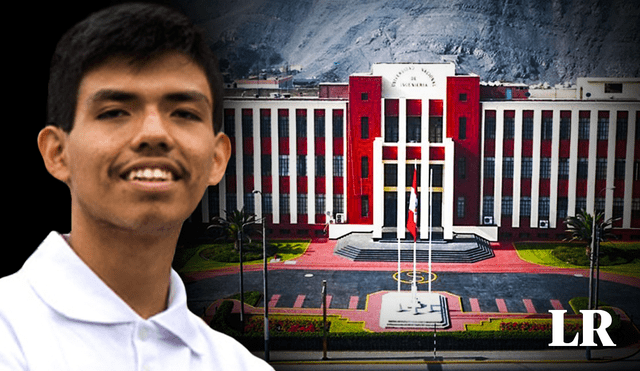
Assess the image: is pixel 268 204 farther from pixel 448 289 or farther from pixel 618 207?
pixel 618 207

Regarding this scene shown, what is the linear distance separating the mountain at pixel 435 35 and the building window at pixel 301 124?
898 millimetres

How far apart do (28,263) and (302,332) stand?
10274mm

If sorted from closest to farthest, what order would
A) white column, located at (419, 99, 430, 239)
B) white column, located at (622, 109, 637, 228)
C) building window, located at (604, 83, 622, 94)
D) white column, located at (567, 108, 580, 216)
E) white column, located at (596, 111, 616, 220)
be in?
building window, located at (604, 83, 622, 94) → white column, located at (622, 109, 637, 228) → white column, located at (596, 111, 616, 220) → white column, located at (567, 108, 580, 216) → white column, located at (419, 99, 430, 239)

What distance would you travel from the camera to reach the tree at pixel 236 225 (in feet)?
39.0

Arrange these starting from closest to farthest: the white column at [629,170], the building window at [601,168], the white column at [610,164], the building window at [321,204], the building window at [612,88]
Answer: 1. the building window at [612,88]
2. the white column at [629,170]
3. the white column at [610,164]
4. the building window at [601,168]
5. the building window at [321,204]

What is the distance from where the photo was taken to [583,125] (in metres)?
11.8

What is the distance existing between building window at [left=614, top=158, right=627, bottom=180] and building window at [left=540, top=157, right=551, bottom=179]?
1166 mm

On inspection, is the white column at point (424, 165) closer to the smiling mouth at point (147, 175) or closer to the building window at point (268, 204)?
the building window at point (268, 204)

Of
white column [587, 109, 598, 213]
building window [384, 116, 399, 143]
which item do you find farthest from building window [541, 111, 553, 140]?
building window [384, 116, 399, 143]

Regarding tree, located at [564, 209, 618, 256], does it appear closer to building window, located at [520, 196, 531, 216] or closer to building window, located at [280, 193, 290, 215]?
building window, located at [520, 196, 531, 216]

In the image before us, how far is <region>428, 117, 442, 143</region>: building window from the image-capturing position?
11970 mm

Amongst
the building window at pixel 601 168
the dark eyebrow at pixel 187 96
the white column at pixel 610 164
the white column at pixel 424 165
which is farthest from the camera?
the white column at pixel 424 165

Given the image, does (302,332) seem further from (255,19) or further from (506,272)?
(255,19)

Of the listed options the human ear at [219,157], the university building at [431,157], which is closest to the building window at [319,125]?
the university building at [431,157]
